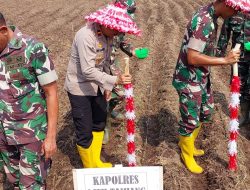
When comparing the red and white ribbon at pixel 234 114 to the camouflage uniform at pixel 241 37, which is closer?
the red and white ribbon at pixel 234 114

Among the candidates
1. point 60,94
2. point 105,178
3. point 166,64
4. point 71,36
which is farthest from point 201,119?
point 71,36

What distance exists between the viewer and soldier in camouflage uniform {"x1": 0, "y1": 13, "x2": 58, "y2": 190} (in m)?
2.73

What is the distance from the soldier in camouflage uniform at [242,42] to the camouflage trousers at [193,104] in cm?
109

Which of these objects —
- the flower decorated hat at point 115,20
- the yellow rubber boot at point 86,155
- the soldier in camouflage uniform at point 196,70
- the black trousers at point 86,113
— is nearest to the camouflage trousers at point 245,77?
the soldier in camouflage uniform at point 196,70

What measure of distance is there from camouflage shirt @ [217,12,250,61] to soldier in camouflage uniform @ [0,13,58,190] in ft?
9.52

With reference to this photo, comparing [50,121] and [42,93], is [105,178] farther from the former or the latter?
[42,93]

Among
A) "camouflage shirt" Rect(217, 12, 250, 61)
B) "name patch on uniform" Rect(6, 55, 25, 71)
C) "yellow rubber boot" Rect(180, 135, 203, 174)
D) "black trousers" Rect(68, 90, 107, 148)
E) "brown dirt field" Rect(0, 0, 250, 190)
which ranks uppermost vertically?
"name patch on uniform" Rect(6, 55, 25, 71)

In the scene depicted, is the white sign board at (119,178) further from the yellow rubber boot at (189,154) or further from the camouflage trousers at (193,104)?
the yellow rubber boot at (189,154)

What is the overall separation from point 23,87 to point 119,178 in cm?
100

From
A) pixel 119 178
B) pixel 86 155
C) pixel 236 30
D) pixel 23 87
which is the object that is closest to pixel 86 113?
pixel 86 155

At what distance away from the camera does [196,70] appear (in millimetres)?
3928

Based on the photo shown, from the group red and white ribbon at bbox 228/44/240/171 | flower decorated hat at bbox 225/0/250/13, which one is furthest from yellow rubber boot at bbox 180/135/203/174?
flower decorated hat at bbox 225/0/250/13

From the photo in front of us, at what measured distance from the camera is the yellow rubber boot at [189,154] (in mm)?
4312

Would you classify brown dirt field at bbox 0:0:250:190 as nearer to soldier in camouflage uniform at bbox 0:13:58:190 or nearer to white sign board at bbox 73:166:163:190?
soldier in camouflage uniform at bbox 0:13:58:190
